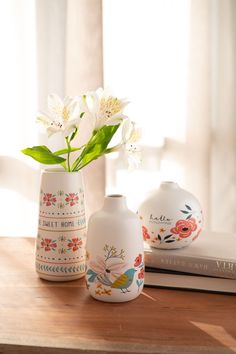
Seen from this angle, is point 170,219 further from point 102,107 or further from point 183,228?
point 102,107

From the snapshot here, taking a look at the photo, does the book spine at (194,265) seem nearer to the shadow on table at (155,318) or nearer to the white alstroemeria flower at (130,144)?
the shadow on table at (155,318)

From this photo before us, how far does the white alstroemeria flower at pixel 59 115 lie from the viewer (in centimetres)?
95

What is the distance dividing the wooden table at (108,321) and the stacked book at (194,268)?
0.02 meters

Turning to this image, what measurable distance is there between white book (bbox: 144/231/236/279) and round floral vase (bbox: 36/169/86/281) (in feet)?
0.52

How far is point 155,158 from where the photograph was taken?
6.07 feet

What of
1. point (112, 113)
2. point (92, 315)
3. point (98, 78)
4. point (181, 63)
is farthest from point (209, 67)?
point (92, 315)

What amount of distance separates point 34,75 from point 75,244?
105 cm

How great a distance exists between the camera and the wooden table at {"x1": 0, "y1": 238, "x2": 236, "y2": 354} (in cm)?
72

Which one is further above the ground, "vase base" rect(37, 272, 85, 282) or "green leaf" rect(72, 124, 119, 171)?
"green leaf" rect(72, 124, 119, 171)

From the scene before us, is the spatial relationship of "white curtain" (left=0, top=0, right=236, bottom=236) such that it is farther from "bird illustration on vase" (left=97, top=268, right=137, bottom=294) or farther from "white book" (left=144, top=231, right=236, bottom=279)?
"bird illustration on vase" (left=97, top=268, right=137, bottom=294)

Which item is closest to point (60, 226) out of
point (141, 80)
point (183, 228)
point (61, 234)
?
point (61, 234)

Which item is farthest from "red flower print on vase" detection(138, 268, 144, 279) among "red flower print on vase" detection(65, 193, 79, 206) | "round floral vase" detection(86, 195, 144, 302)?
"red flower print on vase" detection(65, 193, 79, 206)

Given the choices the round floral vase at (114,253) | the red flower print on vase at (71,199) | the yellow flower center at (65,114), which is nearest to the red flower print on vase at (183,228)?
the round floral vase at (114,253)

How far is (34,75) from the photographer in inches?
72.2
